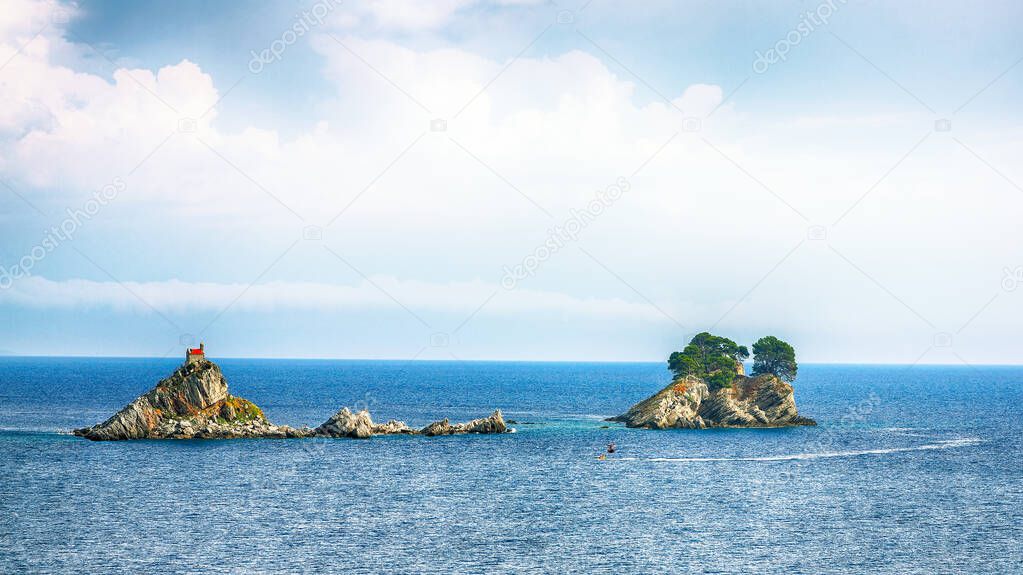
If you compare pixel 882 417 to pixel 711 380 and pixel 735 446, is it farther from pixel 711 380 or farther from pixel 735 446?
pixel 735 446

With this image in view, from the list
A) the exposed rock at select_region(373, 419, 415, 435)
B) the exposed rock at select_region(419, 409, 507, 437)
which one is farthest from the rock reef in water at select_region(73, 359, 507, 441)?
the exposed rock at select_region(419, 409, 507, 437)

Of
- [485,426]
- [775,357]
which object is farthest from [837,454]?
[485,426]

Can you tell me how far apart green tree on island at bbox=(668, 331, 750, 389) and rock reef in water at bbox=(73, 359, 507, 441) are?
201 feet

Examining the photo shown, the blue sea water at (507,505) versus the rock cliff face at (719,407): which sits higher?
the rock cliff face at (719,407)

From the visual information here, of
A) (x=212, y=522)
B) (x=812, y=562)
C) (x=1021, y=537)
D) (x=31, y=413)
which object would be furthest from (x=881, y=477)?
(x=31, y=413)

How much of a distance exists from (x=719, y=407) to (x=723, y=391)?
377 cm

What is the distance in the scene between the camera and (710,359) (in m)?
169

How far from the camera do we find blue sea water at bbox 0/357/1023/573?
69812mm

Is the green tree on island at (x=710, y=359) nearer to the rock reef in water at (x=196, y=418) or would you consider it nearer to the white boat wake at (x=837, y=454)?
the white boat wake at (x=837, y=454)

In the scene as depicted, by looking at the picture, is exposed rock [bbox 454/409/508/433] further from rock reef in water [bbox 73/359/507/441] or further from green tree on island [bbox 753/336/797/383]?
green tree on island [bbox 753/336/797/383]

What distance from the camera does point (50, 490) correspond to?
9300cm

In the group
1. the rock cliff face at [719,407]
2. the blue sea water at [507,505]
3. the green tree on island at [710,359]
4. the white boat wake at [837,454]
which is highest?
the green tree on island at [710,359]

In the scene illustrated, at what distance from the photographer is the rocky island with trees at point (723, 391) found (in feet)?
533

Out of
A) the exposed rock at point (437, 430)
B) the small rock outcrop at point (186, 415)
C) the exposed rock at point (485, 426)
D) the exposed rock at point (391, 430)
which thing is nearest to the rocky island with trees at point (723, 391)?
the exposed rock at point (485, 426)
